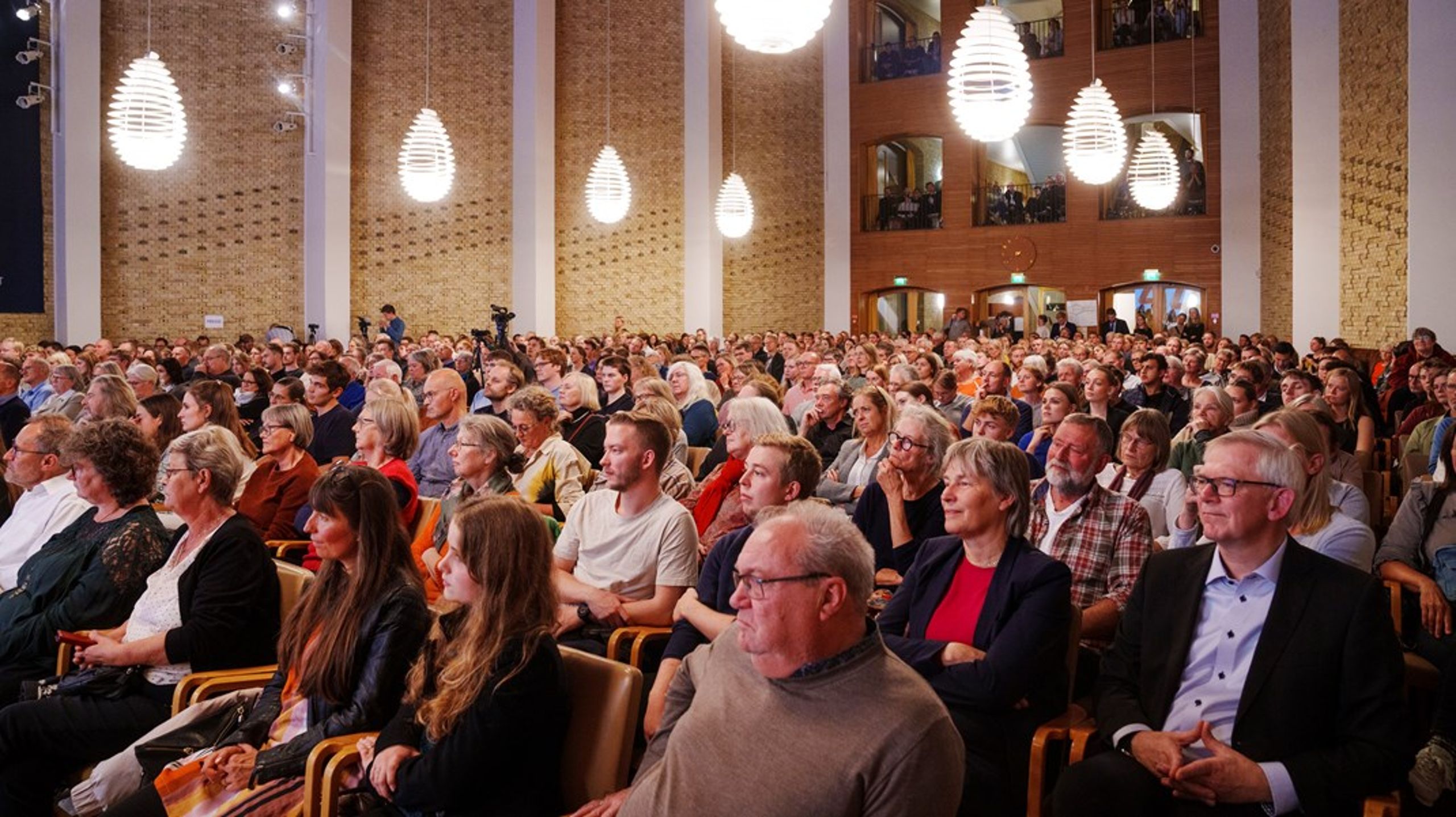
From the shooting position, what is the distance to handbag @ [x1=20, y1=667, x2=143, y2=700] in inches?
137

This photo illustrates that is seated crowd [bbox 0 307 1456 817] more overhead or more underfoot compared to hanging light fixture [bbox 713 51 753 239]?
more underfoot

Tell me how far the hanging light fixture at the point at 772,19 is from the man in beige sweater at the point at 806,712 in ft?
17.6

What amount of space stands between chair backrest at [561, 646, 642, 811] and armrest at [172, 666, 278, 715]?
3.64 ft

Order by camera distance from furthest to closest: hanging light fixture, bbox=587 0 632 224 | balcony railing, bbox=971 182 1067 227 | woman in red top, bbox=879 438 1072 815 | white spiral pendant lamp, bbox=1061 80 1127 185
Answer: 1. balcony railing, bbox=971 182 1067 227
2. hanging light fixture, bbox=587 0 632 224
3. white spiral pendant lamp, bbox=1061 80 1127 185
4. woman in red top, bbox=879 438 1072 815

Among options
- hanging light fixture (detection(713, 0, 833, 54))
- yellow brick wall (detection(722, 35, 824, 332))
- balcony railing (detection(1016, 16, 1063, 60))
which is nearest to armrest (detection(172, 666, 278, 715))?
hanging light fixture (detection(713, 0, 833, 54))

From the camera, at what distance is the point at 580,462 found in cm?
546

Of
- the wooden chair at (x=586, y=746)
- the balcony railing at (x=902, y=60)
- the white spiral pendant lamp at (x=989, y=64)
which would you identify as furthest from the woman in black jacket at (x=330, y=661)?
the balcony railing at (x=902, y=60)

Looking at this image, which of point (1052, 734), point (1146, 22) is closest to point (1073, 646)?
point (1052, 734)

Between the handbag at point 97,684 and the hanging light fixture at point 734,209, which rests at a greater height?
the hanging light fixture at point 734,209

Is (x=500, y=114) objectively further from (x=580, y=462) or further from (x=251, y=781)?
(x=251, y=781)

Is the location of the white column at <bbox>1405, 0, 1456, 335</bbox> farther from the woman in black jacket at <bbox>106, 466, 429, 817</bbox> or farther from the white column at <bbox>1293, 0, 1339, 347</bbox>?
the woman in black jacket at <bbox>106, 466, 429, 817</bbox>

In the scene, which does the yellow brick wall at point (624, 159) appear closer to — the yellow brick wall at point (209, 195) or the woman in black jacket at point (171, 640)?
the yellow brick wall at point (209, 195)

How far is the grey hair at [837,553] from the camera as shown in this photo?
2.09 metres

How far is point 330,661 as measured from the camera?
297 centimetres
